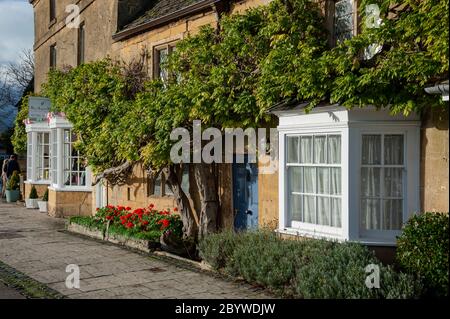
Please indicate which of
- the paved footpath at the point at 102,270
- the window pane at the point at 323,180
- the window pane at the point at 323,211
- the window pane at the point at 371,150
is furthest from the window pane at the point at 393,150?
the paved footpath at the point at 102,270

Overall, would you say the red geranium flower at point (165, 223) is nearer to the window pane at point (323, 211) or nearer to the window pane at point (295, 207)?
the window pane at point (295, 207)

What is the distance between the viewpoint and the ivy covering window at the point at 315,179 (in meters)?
8.66

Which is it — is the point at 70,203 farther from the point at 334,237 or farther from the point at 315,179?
the point at 334,237

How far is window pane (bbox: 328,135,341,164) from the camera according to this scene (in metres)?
8.59

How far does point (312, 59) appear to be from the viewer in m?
8.48

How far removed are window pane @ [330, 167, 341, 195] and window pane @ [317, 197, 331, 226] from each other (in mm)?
209

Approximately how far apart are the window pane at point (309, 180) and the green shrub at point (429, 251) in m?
2.17

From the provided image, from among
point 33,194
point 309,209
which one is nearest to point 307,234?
point 309,209

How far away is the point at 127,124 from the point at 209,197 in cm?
249

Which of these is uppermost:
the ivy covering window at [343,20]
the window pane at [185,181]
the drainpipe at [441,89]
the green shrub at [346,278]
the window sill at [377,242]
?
the ivy covering window at [343,20]

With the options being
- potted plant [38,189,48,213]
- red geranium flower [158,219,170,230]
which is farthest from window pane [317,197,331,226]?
potted plant [38,189,48,213]
